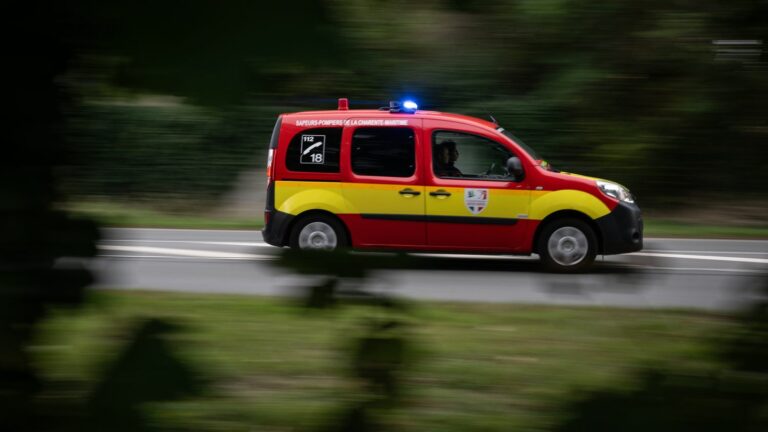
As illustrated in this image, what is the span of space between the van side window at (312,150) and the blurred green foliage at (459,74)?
22.0 ft

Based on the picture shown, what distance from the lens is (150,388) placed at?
3.59 ft

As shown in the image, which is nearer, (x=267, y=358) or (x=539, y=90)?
(x=539, y=90)

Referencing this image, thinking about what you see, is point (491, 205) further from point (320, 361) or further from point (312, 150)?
point (320, 361)

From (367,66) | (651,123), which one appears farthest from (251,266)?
(651,123)

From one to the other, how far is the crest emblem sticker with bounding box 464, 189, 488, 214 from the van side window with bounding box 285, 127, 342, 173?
1.26 m

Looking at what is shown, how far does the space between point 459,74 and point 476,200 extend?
7256 mm

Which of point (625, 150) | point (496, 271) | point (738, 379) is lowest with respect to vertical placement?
point (496, 271)

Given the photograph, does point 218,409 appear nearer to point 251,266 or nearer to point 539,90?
point 251,266

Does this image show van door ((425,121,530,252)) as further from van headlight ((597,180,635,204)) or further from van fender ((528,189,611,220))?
van headlight ((597,180,635,204))

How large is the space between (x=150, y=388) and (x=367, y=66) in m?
0.45

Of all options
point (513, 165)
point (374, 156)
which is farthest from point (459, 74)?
point (374, 156)

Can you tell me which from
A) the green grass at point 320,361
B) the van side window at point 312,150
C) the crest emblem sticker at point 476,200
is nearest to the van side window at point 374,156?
the green grass at point 320,361

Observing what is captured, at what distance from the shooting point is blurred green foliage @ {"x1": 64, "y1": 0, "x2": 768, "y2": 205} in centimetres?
101

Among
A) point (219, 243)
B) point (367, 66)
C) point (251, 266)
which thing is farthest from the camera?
point (219, 243)
